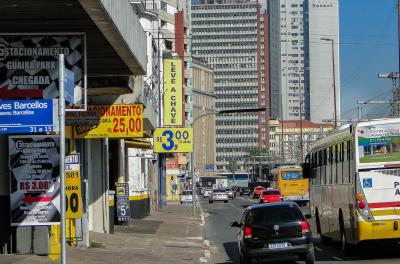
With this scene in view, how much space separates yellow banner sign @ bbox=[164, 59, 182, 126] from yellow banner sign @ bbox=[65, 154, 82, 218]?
171 feet

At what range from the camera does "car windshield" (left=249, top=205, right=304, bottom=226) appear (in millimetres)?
18828

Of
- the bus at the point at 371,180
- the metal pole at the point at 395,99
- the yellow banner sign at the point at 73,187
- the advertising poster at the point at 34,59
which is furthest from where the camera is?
the metal pole at the point at 395,99

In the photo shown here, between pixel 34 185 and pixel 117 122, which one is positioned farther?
pixel 117 122

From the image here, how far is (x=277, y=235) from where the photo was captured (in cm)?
1861

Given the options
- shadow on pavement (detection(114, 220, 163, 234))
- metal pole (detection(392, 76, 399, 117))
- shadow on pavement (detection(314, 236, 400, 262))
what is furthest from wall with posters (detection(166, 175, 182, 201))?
shadow on pavement (detection(314, 236, 400, 262))

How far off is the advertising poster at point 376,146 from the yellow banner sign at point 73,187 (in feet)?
21.1

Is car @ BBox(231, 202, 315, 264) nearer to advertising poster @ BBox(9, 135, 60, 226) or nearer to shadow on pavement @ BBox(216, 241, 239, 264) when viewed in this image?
shadow on pavement @ BBox(216, 241, 239, 264)

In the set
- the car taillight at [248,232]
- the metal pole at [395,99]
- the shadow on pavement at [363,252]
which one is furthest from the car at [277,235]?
the metal pole at [395,99]

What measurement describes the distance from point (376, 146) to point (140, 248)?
854 centimetres

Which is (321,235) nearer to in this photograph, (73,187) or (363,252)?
(363,252)

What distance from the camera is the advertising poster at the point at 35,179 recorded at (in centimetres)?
1202

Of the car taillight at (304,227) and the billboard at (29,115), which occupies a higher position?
the billboard at (29,115)

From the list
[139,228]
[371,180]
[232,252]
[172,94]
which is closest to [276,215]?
[371,180]

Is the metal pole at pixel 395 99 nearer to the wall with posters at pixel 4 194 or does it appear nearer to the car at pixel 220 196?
the car at pixel 220 196
